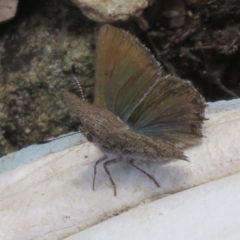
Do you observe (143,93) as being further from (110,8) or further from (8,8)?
(8,8)

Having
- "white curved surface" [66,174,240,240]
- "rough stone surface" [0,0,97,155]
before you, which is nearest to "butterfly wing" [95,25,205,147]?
"white curved surface" [66,174,240,240]

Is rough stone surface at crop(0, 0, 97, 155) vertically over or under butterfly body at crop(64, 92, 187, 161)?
under

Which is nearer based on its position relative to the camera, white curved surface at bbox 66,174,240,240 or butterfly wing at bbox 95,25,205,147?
white curved surface at bbox 66,174,240,240

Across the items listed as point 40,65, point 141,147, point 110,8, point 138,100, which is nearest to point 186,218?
point 141,147

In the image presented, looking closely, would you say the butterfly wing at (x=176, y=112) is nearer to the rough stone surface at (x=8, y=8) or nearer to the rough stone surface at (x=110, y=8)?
the rough stone surface at (x=110, y=8)

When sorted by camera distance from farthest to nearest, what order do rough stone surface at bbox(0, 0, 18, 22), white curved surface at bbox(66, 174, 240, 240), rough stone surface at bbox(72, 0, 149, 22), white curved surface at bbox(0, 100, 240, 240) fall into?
rough stone surface at bbox(0, 0, 18, 22) < rough stone surface at bbox(72, 0, 149, 22) < white curved surface at bbox(0, 100, 240, 240) < white curved surface at bbox(66, 174, 240, 240)

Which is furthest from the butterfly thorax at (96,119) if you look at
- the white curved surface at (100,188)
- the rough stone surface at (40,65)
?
the rough stone surface at (40,65)

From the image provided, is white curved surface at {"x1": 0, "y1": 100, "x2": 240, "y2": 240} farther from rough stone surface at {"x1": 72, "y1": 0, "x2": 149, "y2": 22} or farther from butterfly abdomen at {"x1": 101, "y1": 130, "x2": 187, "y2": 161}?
rough stone surface at {"x1": 72, "y1": 0, "x2": 149, "y2": 22}

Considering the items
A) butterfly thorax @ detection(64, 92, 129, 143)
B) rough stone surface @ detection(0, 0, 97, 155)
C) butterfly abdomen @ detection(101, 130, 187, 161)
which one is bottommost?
rough stone surface @ detection(0, 0, 97, 155)
